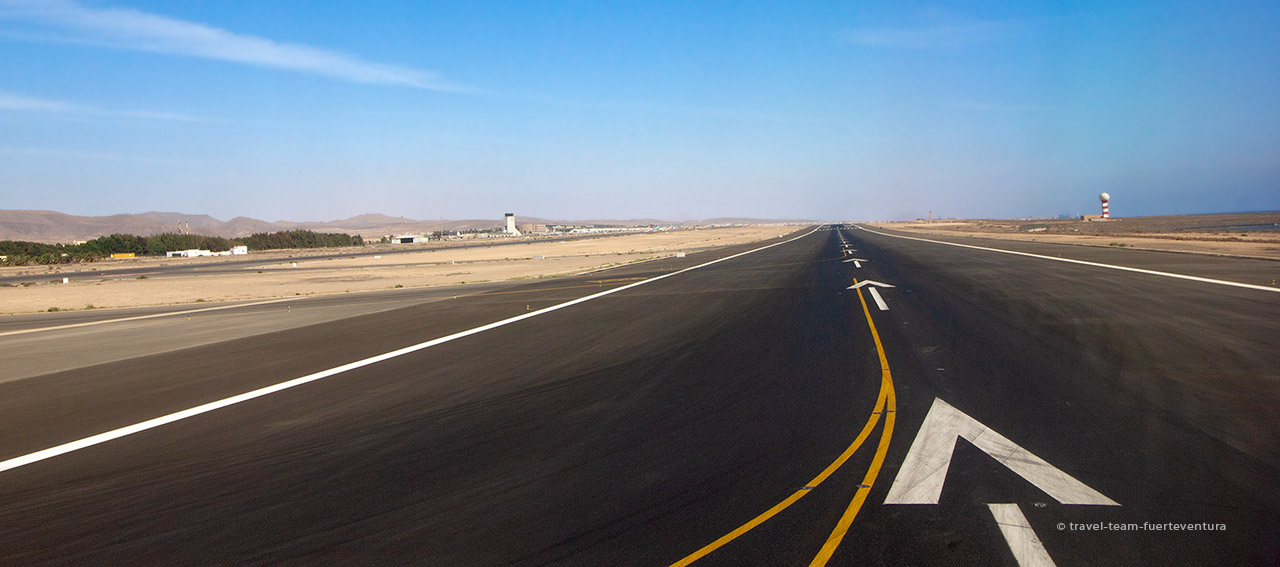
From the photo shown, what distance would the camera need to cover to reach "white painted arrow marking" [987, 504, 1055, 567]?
4.03m

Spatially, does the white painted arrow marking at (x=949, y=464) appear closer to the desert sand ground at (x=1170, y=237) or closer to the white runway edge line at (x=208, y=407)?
the white runway edge line at (x=208, y=407)

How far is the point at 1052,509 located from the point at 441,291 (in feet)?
76.8

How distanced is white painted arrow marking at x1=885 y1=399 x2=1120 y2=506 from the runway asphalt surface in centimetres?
3

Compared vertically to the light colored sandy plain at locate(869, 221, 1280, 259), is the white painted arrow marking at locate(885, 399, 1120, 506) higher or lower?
lower

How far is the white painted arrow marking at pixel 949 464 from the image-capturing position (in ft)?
16.1

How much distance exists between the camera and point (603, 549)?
4332 millimetres

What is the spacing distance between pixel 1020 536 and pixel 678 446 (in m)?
2.76

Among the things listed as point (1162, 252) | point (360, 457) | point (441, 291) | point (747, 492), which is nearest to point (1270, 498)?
point (747, 492)

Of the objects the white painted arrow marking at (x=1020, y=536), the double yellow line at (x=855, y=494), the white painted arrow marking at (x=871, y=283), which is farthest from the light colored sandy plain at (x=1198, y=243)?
the white painted arrow marking at (x=1020, y=536)

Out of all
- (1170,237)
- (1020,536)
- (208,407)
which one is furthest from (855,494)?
(1170,237)

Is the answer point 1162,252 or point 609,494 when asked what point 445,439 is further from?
point 1162,252

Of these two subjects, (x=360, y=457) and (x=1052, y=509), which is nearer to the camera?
(x=1052, y=509)

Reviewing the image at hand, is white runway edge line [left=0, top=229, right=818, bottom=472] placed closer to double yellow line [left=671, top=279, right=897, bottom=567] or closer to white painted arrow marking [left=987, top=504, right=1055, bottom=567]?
double yellow line [left=671, top=279, right=897, bottom=567]

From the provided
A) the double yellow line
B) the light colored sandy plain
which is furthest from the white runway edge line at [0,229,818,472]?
the light colored sandy plain
